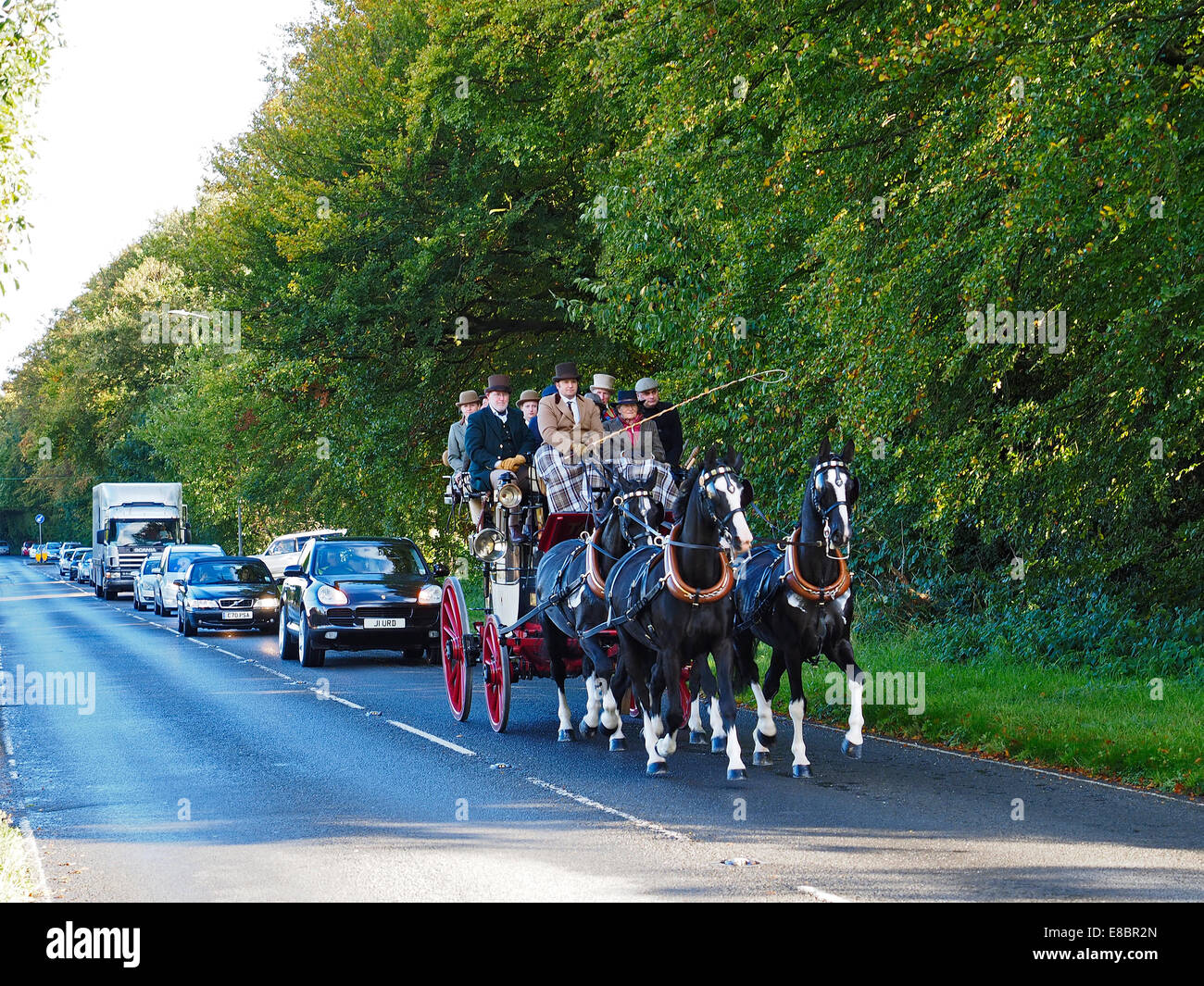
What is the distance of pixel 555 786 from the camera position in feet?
34.1

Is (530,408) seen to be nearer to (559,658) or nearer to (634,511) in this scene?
(559,658)

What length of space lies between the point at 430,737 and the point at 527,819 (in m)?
4.30

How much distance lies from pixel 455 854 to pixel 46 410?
303ft

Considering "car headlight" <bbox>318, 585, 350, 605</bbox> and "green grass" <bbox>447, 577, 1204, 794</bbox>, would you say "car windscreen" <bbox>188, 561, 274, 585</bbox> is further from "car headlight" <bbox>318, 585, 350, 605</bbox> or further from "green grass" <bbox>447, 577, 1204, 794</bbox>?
"green grass" <bbox>447, 577, 1204, 794</bbox>

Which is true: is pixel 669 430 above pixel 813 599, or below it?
above

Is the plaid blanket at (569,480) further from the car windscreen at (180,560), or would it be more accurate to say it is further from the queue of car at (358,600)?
the car windscreen at (180,560)

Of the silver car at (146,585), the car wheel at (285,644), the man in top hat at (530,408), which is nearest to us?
the man in top hat at (530,408)

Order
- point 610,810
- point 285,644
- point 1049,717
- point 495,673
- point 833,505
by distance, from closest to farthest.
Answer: point 610,810 < point 833,505 < point 1049,717 < point 495,673 < point 285,644

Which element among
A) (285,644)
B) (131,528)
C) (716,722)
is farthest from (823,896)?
(131,528)

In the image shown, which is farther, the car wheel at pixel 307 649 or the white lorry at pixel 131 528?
the white lorry at pixel 131 528

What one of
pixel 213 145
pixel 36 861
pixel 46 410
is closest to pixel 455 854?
pixel 36 861

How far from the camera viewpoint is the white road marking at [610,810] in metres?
8.53

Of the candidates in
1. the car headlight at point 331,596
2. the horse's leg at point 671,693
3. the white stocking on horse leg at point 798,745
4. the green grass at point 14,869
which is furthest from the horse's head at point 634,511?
the car headlight at point 331,596

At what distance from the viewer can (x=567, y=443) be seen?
12781 millimetres
